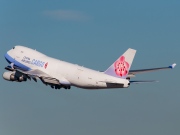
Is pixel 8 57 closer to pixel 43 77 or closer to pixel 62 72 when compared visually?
pixel 43 77

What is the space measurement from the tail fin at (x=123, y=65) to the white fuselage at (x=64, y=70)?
3.64 ft

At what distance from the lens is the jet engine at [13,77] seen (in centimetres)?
12025

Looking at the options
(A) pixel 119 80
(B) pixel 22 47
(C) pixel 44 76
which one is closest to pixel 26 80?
(C) pixel 44 76

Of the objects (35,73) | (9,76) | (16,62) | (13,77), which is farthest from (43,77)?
(16,62)

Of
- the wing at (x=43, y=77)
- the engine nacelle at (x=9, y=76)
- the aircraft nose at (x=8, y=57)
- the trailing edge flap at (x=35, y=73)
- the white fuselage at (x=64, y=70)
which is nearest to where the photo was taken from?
the white fuselage at (x=64, y=70)

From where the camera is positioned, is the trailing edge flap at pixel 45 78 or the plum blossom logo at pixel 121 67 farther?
the trailing edge flap at pixel 45 78

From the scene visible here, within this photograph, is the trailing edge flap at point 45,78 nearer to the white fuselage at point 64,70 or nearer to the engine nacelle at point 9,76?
the white fuselage at point 64,70

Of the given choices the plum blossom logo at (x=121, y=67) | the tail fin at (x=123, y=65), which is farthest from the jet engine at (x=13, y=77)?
the plum blossom logo at (x=121, y=67)

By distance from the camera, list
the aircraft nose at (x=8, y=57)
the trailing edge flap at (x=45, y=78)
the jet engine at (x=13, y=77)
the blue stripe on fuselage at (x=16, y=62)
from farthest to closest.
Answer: the aircraft nose at (x=8, y=57) < the blue stripe on fuselage at (x=16, y=62) < the jet engine at (x=13, y=77) < the trailing edge flap at (x=45, y=78)

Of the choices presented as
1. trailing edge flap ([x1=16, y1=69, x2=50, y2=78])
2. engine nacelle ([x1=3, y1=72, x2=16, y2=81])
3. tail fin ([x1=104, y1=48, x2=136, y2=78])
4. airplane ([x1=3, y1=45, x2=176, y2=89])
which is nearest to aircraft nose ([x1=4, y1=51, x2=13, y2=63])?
airplane ([x1=3, y1=45, x2=176, y2=89])

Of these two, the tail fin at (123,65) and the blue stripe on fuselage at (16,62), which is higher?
the blue stripe on fuselage at (16,62)

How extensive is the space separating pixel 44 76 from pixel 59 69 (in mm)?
3168

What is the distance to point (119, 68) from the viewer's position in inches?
4353

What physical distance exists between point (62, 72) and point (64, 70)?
564 mm
